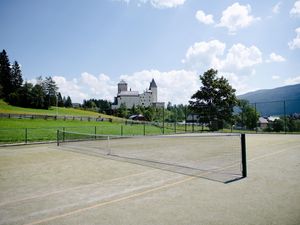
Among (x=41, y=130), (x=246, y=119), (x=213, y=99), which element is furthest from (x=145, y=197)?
(x=246, y=119)

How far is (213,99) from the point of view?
1957 inches

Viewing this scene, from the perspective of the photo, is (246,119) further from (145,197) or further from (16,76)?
(16,76)

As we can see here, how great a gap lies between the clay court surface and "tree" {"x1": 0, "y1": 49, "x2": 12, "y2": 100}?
97533mm

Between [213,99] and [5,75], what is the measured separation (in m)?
90.1

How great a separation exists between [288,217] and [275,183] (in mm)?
2669

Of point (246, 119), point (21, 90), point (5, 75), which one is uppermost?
point (5, 75)

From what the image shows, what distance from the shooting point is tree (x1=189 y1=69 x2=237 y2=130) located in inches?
1881

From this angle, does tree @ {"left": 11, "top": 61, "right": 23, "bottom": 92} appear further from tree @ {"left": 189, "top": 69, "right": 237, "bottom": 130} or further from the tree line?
tree @ {"left": 189, "top": 69, "right": 237, "bottom": 130}

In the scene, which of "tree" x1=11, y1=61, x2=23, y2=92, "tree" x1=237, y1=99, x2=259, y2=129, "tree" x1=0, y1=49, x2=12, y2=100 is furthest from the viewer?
"tree" x1=11, y1=61, x2=23, y2=92

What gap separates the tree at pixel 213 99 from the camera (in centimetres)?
4778

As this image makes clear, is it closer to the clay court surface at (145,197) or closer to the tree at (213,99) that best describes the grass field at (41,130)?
the tree at (213,99)

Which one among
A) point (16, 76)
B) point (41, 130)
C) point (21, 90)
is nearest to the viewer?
point (41, 130)

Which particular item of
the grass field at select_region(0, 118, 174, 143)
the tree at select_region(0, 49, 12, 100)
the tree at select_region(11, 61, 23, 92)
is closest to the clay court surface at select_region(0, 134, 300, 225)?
the grass field at select_region(0, 118, 174, 143)

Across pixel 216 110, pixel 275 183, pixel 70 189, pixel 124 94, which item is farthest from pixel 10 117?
pixel 124 94
